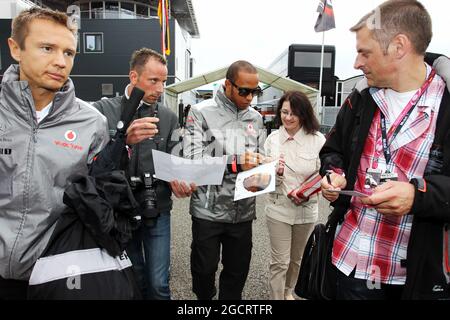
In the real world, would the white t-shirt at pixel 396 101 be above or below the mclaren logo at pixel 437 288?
above

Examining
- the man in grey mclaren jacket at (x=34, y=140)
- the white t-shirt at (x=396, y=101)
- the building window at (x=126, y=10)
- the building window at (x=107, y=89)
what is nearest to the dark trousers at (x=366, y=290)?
the white t-shirt at (x=396, y=101)

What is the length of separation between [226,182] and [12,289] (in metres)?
1.57

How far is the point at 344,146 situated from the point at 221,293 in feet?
5.68

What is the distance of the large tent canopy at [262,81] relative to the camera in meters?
12.5

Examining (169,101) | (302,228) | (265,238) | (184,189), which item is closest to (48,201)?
(184,189)

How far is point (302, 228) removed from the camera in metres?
3.18

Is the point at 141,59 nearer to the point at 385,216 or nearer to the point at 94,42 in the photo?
the point at 385,216

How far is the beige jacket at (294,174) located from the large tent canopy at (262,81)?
28.3 ft

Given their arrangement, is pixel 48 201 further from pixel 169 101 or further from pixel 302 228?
pixel 169 101

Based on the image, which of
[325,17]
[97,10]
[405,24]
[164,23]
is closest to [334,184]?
[405,24]

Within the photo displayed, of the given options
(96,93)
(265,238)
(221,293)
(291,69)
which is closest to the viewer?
(221,293)

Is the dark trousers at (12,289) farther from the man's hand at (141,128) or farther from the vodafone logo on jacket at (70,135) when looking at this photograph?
the man's hand at (141,128)

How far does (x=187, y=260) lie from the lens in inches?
169

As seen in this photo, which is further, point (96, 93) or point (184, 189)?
point (96, 93)
